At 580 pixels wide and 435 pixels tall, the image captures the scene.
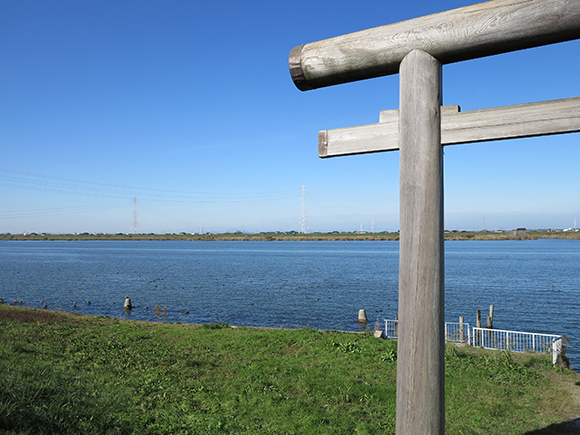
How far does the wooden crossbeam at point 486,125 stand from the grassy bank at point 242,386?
5635mm

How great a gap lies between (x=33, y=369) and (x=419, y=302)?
326 inches

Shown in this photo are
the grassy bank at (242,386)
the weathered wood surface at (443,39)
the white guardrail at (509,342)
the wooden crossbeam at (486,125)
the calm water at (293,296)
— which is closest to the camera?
the weathered wood surface at (443,39)

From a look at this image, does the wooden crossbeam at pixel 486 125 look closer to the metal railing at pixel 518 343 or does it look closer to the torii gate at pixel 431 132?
the torii gate at pixel 431 132

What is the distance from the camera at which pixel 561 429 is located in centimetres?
857

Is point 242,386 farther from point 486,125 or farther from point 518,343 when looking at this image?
point 518,343

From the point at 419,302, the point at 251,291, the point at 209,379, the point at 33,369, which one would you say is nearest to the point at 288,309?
the point at 251,291

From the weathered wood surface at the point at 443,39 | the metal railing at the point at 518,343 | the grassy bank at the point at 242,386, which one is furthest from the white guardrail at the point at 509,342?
the weathered wood surface at the point at 443,39

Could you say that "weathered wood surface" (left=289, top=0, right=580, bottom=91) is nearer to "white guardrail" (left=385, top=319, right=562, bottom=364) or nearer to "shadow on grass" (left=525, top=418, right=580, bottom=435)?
"shadow on grass" (left=525, top=418, right=580, bottom=435)

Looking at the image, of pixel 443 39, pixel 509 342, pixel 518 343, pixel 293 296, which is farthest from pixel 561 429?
pixel 293 296

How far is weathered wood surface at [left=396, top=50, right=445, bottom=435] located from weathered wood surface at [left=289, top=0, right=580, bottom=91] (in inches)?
7.0

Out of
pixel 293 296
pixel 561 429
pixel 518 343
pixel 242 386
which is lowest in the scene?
pixel 293 296

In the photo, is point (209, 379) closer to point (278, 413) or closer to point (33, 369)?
point (278, 413)

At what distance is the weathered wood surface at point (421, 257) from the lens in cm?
358

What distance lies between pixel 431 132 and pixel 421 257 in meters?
1.17
